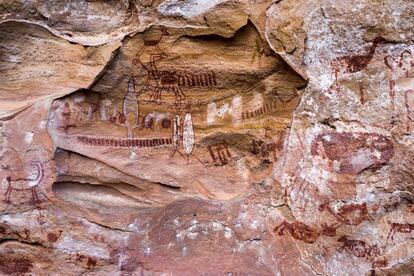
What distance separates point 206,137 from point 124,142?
0.44 metres

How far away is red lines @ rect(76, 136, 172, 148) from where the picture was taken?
3005mm

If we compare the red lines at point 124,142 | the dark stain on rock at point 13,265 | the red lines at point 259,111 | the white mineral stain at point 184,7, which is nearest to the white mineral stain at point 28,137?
the red lines at point 124,142

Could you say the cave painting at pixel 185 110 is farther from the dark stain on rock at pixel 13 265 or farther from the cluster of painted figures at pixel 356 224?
the dark stain on rock at pixel 13 265

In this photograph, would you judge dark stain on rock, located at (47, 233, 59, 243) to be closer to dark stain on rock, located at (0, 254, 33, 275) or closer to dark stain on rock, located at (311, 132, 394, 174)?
dark stain on rock, located at (0, 254, 33, 275)

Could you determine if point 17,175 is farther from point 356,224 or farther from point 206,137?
point 356,224

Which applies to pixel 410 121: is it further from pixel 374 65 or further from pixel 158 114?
pixel 158 114

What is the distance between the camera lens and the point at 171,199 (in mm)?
3047

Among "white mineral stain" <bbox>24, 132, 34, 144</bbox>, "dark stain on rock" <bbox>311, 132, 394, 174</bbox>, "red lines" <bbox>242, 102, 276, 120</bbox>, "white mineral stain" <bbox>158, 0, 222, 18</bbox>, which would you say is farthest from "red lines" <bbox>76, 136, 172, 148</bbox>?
"dark stain on rock" <bbox>311, 132, 394, 174</bbox>

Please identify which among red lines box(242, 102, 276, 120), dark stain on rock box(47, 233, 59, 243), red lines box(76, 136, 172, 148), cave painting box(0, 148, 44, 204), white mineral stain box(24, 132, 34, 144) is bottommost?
dark stain on rock box(47, 233, 59, 243)

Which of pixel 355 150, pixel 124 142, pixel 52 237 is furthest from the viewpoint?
pixel 124 142

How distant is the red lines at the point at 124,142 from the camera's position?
3.01 metres

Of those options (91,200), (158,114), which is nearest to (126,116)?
(158,114)

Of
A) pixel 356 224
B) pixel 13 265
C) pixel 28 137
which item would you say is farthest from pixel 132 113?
pixel 356 224

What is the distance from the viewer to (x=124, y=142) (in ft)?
9.98
